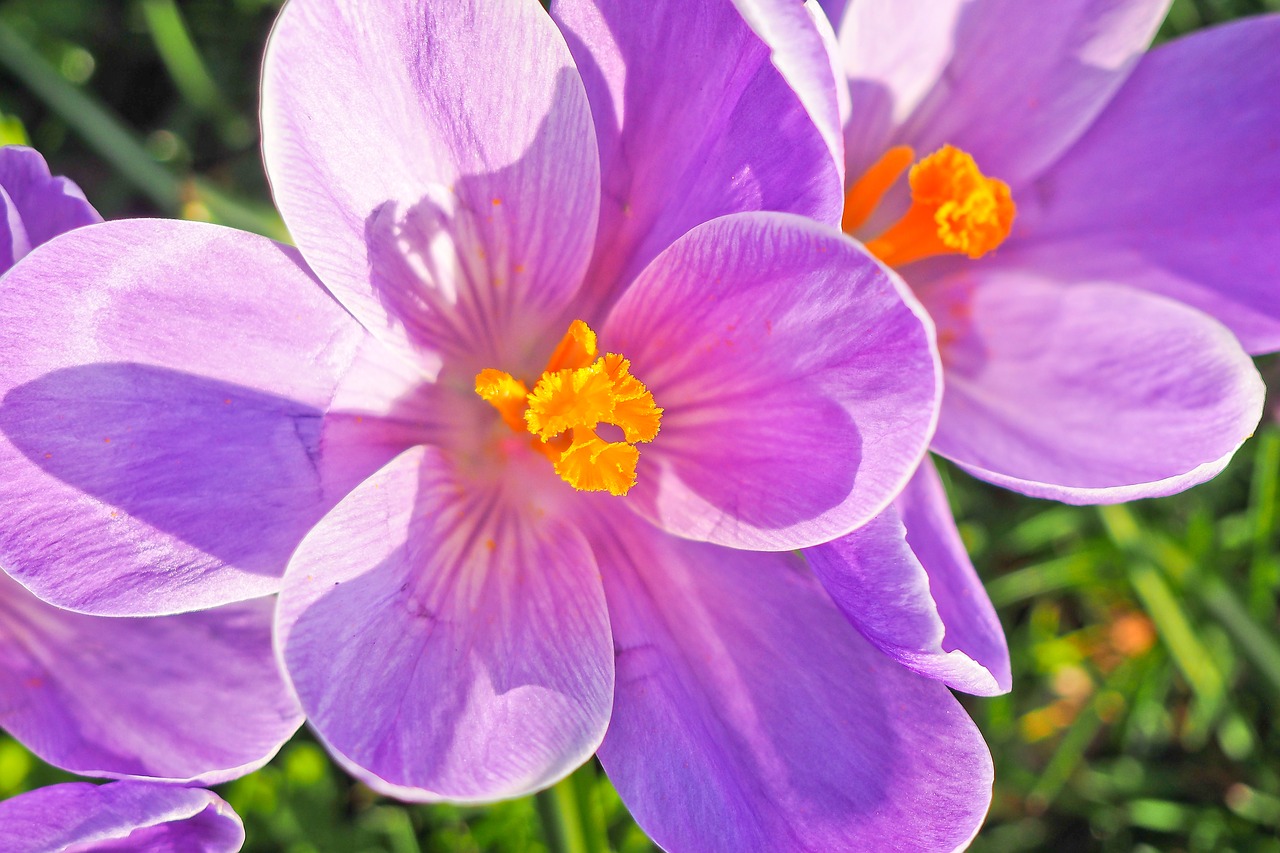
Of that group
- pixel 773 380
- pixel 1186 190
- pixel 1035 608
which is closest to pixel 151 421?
pixel 773 380

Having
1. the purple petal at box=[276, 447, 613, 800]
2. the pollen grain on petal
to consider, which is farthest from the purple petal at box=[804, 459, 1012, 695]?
the pollen grain on petal

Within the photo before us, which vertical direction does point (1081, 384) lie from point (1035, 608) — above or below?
above

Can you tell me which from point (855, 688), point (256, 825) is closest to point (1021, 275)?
point (855, 688)

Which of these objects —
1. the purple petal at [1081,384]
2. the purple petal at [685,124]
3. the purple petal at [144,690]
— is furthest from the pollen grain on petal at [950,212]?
the purple petal at [144,690]

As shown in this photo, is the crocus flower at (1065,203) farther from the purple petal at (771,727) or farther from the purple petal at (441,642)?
the purple petal at (441,642)

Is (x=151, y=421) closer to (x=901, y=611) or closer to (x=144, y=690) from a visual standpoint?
(x=144, y=690)

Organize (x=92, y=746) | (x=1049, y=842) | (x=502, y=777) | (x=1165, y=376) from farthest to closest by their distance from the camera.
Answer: (x=1049, y=842) < (x=1165, y=376) < (x=92, y=746) < (x=502, y=777)

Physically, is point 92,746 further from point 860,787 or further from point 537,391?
point 860,787

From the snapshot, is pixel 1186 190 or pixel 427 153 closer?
pixel 427 153
